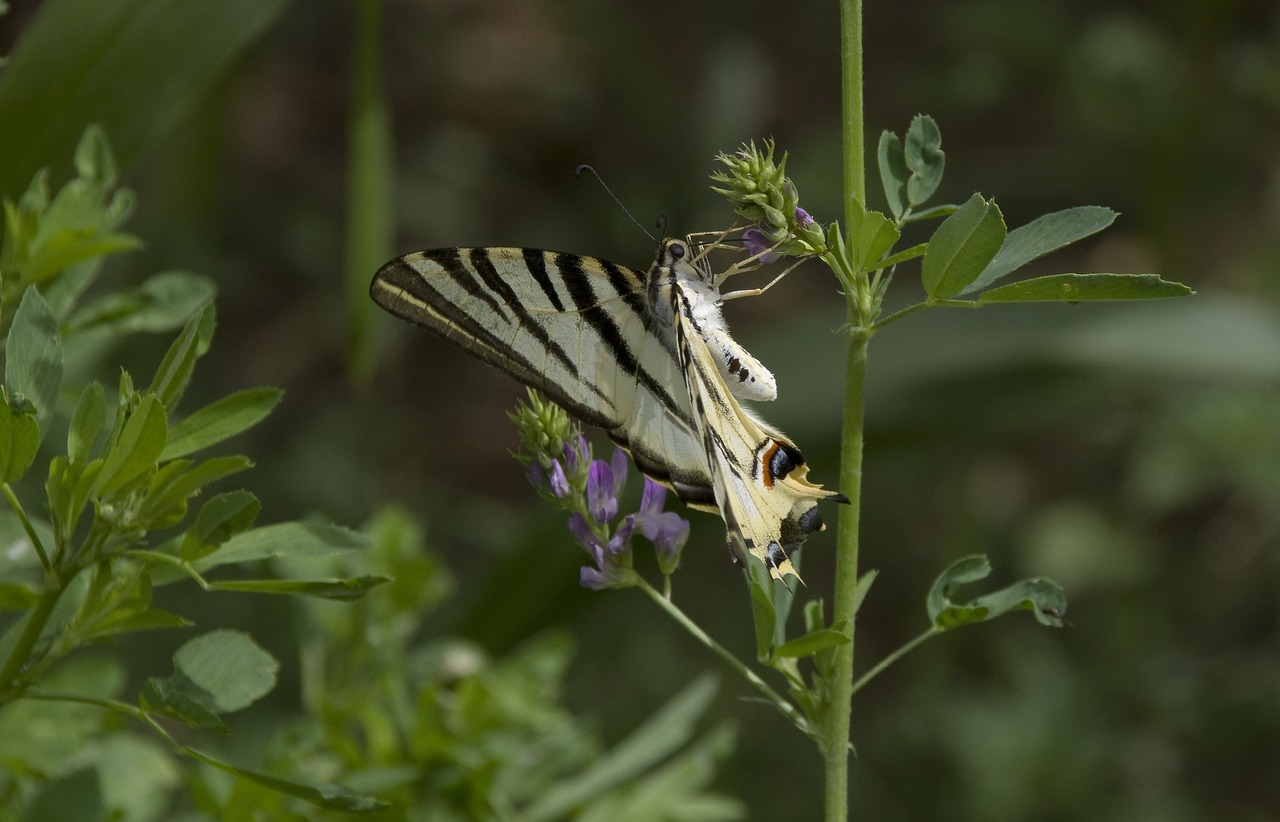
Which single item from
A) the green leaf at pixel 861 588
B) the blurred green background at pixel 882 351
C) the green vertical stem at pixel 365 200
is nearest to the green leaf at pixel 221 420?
the green leaf at pixel 861 588

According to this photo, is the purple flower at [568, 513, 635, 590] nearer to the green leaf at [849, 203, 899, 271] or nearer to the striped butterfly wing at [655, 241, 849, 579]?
the striped butterfly wing at [655, 241, 849, 579]

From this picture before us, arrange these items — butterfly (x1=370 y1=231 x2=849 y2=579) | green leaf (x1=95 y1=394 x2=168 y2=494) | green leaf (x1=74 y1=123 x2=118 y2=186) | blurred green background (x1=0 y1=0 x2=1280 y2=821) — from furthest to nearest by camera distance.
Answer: blurred green background (x1=0 y1=0 x2=1280 y2=821), green leaf (x1=74 y1=123 x2=118 y2=186), butterfly (x1=370 y1=231 x2=849 y2=579), green leaf (x1=95 y1=394 x2=168 y2=494)

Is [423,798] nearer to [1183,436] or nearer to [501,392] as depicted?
[1183,436]

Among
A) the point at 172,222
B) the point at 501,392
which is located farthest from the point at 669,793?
the point at 501,392

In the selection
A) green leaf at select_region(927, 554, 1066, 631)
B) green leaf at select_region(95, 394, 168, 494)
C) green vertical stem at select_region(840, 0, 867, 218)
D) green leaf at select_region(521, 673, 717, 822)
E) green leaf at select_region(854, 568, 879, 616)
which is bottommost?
green leaf at select_region(521, 673, 717, 822)

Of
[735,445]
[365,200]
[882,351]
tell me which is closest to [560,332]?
[735,445]

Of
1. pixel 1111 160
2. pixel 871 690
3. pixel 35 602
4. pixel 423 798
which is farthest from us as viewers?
pixel 871 690

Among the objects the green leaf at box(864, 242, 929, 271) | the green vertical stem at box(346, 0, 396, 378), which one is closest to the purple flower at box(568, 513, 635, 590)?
the green leaf at box(864, 242, 929, 271)
